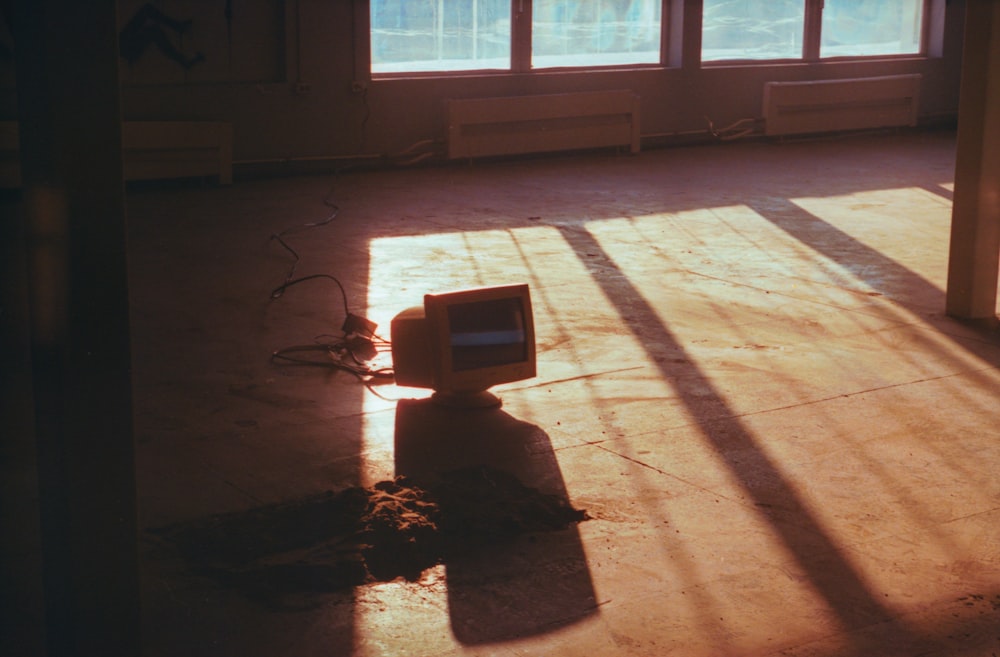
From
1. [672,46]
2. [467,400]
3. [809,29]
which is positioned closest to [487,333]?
[467,400]

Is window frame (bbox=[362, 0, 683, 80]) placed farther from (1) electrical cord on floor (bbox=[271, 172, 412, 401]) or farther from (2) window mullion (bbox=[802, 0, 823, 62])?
(1) electrical cord on floor (bbox=[271, 172, 412, 401])

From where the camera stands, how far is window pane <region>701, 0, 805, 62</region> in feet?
42.6

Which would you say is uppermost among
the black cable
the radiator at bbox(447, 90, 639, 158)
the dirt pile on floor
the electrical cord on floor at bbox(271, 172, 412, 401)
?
A: the radiator at bbox(447, 90, 639, 158)

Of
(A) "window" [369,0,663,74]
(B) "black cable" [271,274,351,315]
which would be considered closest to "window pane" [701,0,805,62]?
(A) "window" [369,0,663,74]

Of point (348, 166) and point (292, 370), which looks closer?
point (292, 370)

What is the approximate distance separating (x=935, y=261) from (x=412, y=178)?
4840 millimetres

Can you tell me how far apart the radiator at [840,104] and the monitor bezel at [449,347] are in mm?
9149

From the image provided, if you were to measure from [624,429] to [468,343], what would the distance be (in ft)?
2.14

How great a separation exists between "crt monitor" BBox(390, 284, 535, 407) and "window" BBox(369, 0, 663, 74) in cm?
703

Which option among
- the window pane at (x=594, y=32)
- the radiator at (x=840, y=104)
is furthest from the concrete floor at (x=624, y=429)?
the radiator at (x=840, y=104)

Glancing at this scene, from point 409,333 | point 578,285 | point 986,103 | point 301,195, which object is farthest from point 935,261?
point 301,195

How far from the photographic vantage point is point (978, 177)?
6.04 metres

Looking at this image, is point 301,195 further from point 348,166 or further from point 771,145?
point 771,145

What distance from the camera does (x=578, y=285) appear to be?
6.93 metres
